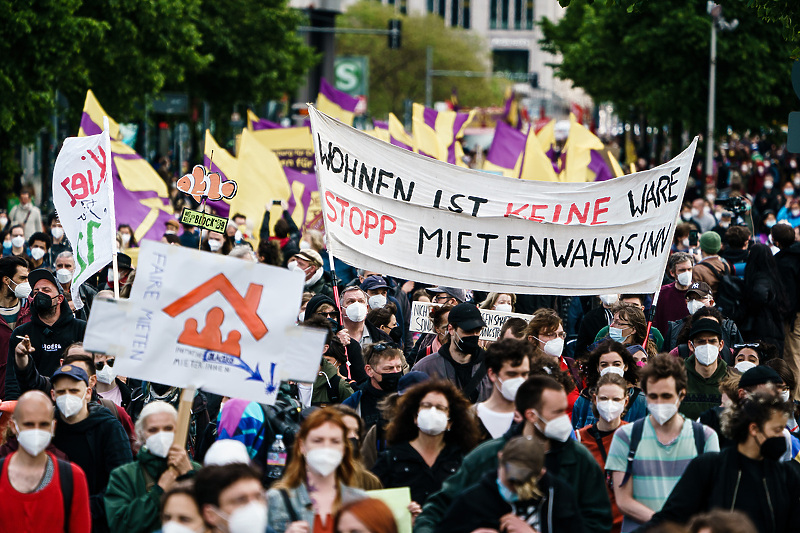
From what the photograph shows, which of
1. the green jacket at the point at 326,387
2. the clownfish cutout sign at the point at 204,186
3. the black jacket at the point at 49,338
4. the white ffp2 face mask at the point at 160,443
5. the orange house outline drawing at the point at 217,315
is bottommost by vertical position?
the black jacket at the point at 49,338

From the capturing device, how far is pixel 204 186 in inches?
468

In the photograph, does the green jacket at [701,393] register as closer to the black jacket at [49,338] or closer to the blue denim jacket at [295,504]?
the blue denim jacket at [295,504]

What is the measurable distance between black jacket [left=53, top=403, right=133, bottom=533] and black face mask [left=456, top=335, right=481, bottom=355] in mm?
2155

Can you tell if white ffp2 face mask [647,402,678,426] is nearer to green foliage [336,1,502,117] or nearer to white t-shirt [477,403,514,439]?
white t-shirt [477,403,514,439]

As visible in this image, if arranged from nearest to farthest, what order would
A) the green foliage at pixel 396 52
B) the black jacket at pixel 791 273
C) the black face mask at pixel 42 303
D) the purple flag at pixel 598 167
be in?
1. the black face mask at pixel 42 303
2. the black jacket at pixel 791 273
3. the purple flag at pixel 598 167
4. the green foliage at pixel 396 52

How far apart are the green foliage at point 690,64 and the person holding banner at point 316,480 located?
2740cm

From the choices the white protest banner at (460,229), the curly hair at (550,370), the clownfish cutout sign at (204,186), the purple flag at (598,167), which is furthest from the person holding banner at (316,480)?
the purple flag at (598,167)

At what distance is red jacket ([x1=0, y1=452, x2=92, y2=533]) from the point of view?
5613mm

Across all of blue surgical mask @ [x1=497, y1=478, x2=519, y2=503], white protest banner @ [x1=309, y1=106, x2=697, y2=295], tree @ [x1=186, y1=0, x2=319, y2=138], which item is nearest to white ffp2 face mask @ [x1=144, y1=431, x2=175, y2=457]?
blue surgical mask @ [x1=497, y1=478, x2=519, y2=503]

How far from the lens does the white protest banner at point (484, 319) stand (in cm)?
949

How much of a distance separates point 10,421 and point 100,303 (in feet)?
3.08

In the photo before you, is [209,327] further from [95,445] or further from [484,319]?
[484,319]

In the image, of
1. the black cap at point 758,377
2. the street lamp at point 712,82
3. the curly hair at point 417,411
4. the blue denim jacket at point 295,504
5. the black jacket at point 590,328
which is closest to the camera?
the blue denim jacket at point 295,504

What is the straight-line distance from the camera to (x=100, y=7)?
84.7 ft
